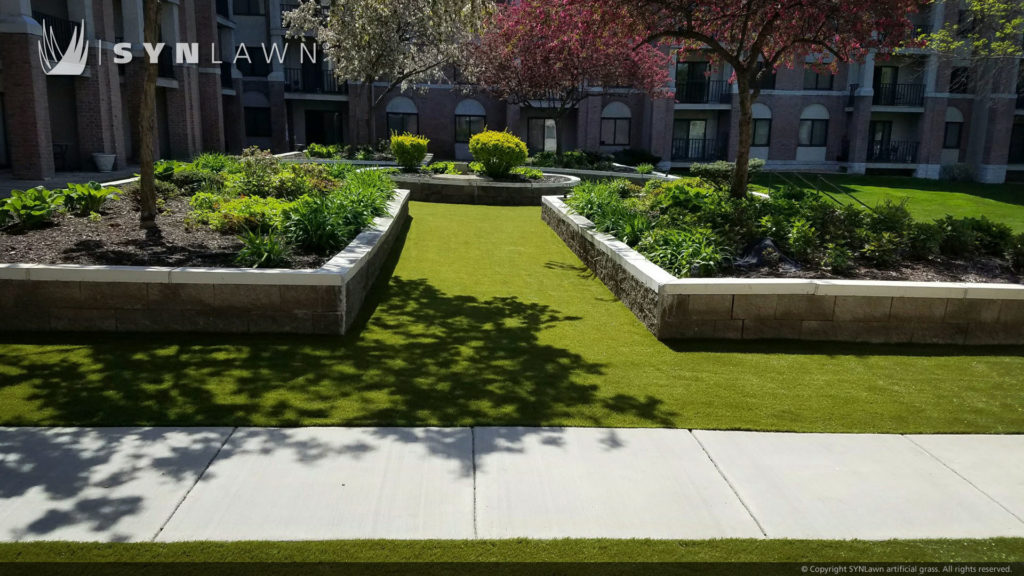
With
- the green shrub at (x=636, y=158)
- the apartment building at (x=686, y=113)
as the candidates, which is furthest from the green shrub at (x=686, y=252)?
the apartment building at (x=686, y=113)

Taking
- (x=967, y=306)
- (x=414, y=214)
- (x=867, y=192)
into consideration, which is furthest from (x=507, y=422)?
(x=867, y=192)

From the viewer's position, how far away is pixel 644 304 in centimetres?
780

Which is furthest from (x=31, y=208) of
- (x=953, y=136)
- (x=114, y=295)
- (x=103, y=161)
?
(x=953, y=136)

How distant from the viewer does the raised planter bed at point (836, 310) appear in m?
7.27

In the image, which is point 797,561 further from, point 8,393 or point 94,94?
point 94,94

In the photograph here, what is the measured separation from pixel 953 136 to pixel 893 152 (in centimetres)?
379

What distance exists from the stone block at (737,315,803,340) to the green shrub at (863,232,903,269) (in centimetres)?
218

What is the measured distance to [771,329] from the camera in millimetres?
7410

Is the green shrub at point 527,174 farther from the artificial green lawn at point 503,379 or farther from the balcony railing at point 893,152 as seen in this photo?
the balcony railing at point 893,152

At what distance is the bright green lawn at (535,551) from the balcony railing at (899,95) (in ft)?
135

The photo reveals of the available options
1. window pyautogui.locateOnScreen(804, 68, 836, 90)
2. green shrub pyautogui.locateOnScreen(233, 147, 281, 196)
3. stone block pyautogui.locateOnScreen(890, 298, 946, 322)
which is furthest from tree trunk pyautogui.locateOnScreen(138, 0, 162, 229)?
window pyautogui.locateOnScreen(804, 68, 836, 90)

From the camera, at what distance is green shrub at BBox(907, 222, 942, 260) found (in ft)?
29.9

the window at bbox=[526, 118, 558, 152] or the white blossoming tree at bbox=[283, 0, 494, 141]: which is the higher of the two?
the white blossoming tree at bbox=[283, 0, 494, 141]

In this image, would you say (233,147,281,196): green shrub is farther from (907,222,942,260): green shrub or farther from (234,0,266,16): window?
(234,0,266,16): window
